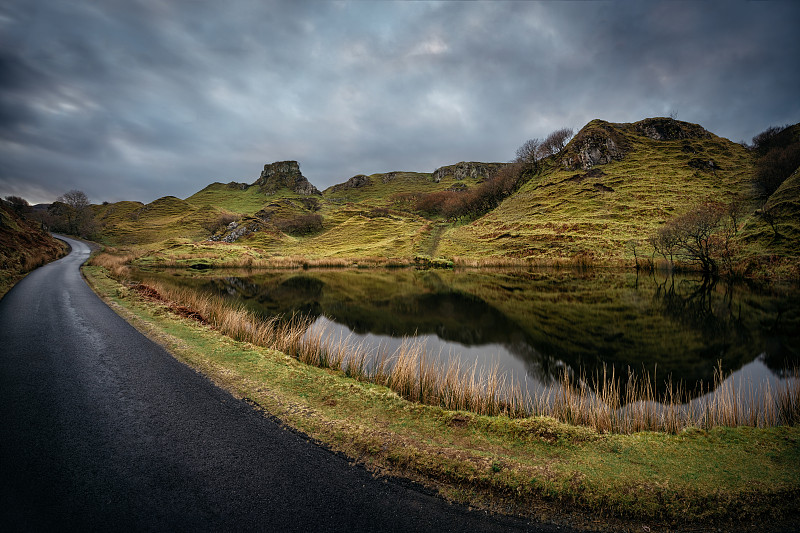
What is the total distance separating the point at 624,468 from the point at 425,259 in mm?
54009

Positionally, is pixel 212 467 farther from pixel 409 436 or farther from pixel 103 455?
pixel 409 436

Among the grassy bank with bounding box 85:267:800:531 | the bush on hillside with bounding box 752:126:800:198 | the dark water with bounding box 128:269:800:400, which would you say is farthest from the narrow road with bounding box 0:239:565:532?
the bush on hillside with bounding box 752:126:800:198

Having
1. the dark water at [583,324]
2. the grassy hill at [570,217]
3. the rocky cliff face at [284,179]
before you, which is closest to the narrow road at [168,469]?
the dark water at [583,324]

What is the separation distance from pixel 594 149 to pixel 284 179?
500ft

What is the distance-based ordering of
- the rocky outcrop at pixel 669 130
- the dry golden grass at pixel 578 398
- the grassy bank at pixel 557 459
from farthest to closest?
the rocky outcrop at pixel 669 130
the dry golden grass at pixel 578 398
the grassy bank at pixel 557 459

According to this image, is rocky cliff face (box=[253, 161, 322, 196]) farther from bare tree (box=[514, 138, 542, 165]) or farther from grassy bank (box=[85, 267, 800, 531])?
grassy bank (box=[85, 267, 800, 531])

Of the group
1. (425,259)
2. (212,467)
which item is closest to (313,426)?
(212,467)

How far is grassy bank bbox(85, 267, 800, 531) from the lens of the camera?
3.57 m

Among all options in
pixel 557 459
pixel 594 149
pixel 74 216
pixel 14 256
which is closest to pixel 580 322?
pixel 557 459

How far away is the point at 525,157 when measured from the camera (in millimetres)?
107125

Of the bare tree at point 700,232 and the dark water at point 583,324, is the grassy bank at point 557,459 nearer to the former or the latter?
the dark water at point 583,324

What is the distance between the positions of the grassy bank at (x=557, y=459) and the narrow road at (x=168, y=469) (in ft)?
1.41

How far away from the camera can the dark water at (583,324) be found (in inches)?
430

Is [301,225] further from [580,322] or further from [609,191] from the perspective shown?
[580,322]
